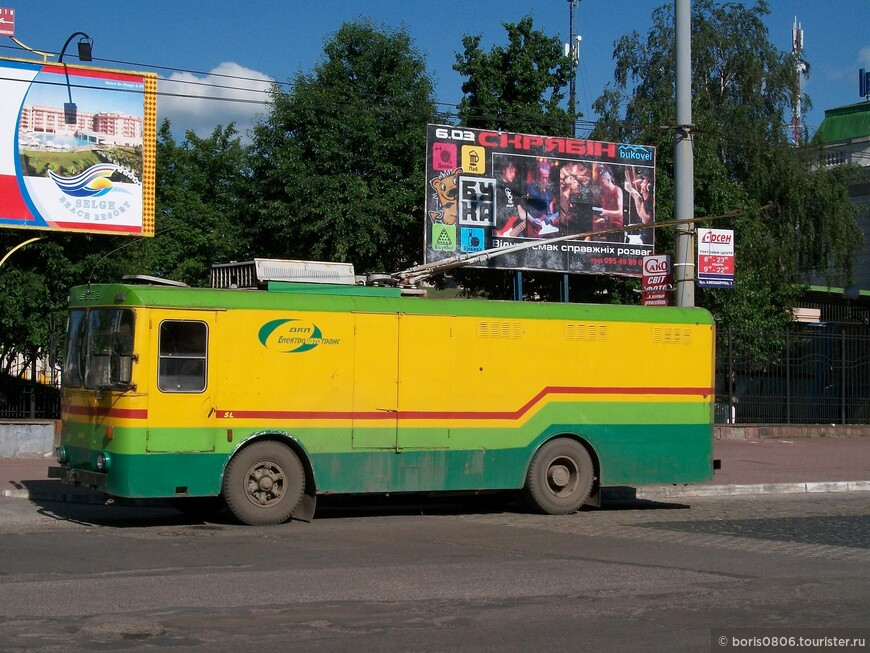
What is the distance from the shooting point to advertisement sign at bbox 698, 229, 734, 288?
18984 millimetres

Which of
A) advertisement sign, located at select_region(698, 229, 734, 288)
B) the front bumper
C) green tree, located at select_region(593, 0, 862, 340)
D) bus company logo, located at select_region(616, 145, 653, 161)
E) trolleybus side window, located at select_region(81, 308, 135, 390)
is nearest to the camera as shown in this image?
trolleybus side window, located at select_region(81, 308, 135, 390)

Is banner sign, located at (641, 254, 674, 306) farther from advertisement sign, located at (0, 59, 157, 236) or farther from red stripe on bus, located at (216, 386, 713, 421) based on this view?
advertisement sign, located at (0, 59, 157, 236)

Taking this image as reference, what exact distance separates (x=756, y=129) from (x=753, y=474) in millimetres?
24023

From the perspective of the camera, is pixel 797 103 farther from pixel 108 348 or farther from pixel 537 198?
pixel 108 348

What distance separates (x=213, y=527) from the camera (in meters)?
13.2

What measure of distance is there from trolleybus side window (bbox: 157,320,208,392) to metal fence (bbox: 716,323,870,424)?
58.8 ft

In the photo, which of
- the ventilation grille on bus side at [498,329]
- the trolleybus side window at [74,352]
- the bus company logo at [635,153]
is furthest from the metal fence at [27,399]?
the bus company logo at [635,153]

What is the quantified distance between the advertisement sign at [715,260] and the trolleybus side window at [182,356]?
31.2 ft

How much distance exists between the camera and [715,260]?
749 inches

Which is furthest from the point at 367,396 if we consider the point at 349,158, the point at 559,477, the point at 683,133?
the point at 349,158

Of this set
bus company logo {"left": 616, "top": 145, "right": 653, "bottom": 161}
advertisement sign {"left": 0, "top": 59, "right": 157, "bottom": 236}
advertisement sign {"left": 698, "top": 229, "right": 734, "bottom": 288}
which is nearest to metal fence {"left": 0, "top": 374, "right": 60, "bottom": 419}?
advertisement sign {"left": 0, "top": 59, "right": 157, "bottom": 236}

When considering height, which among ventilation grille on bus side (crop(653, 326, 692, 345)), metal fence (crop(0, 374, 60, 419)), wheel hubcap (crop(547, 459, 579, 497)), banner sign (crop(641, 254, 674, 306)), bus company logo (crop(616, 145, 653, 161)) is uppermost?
bus company logo (crop(616, 145, 653, 161))

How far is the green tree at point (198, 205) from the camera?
3241cm

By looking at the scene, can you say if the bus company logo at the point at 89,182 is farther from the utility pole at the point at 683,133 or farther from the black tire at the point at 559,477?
the black tire at the point at 559,477
